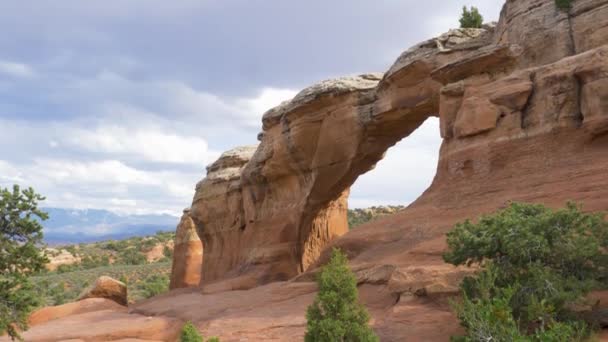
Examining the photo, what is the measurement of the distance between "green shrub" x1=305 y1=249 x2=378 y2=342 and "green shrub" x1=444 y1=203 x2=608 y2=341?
194 centimetres

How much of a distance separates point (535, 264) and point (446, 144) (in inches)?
368

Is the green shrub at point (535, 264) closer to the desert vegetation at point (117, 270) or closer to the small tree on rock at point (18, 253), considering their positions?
the small tree on rock at point (18, 253)

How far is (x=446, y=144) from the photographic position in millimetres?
19484

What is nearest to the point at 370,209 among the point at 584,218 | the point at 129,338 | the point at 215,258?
the point at 215,258

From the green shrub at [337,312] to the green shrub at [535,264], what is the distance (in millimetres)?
1939

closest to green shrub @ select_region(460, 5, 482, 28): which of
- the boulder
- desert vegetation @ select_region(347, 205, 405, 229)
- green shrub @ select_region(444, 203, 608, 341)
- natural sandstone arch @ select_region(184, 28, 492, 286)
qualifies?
natural sandstone arch @ select_region(184, 28, 492, 286)

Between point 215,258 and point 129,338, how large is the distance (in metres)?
18.6

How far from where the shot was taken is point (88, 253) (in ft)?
283

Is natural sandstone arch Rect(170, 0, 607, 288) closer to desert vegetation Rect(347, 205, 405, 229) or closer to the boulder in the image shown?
→ the boulder

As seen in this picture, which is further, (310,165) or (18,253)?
(310,165)

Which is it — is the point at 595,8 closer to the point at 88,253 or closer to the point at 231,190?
the point at 231,190

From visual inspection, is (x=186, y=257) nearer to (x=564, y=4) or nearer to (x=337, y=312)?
(x=564, y=4)

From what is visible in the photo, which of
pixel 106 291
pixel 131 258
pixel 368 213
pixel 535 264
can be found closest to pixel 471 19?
pixel 535 264

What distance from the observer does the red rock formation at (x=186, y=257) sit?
4147 centimetres
